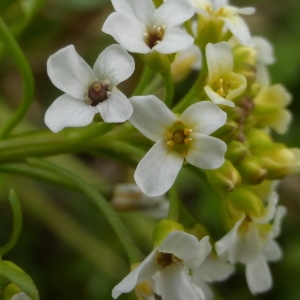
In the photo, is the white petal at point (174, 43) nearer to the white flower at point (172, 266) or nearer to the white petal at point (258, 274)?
the white flower at point (172, 266)

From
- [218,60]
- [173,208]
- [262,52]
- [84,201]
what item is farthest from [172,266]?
[84,201]

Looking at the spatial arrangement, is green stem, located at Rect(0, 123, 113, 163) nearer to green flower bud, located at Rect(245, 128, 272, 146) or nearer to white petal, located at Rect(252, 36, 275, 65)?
green flower bud, located at Rect(245, 128, 272, 146)

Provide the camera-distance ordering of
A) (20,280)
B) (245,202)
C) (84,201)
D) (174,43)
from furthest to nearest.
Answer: (84,201) → (245,202) → (174,43) → (20,280)

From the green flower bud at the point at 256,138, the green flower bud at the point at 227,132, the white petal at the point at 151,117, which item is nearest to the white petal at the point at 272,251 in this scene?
the green flower bud at the point at 256,138

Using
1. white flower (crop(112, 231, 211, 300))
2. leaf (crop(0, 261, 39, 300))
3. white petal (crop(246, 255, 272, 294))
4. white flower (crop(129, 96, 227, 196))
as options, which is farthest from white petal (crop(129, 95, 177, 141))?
white petal (crop(246, 255, 272, 294))

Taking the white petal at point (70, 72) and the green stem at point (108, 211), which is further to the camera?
the green stem at point (108, 211)

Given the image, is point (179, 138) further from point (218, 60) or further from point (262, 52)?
point (262, 52)
